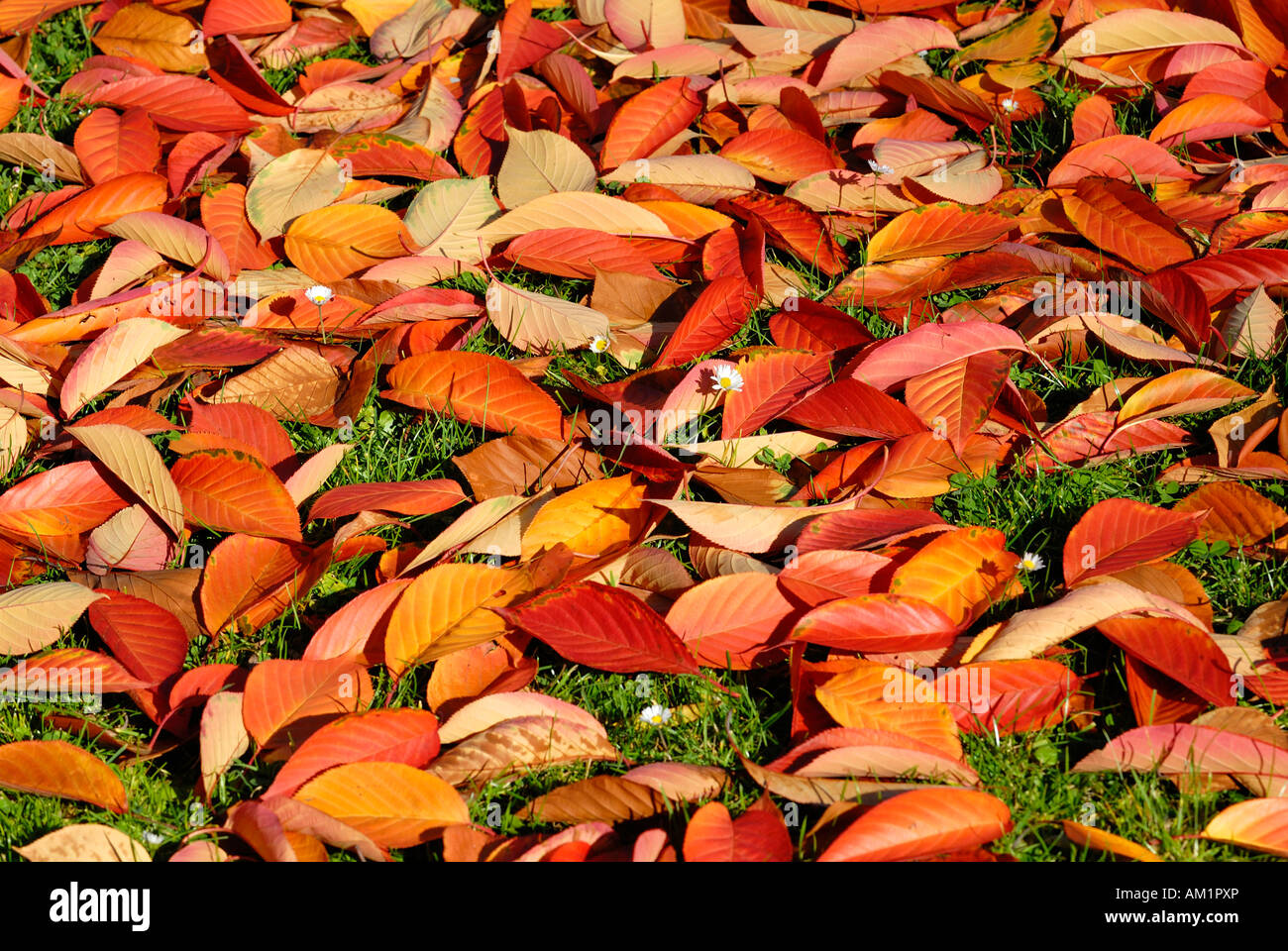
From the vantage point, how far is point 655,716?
182 centimetres

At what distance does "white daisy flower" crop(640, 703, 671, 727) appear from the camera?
1.82 metres

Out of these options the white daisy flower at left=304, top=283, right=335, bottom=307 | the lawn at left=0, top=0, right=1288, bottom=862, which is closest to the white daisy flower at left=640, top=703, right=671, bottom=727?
the lawn at left=0, top=0, right=1288, bottom=862

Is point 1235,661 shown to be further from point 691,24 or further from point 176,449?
point 691,24

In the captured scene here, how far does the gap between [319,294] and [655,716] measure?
1.19m

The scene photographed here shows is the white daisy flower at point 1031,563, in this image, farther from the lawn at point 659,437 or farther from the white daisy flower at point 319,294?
the white daisy flower at point 319,294

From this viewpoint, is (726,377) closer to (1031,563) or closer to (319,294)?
(1031,563)

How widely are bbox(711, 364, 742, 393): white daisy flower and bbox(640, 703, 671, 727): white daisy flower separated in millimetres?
628

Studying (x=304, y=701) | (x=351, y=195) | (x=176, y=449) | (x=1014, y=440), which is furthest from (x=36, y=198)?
(x=1014, y=440)

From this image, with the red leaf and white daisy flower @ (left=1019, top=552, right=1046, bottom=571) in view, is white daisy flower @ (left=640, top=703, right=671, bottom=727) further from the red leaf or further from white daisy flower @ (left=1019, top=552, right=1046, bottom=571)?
white daisy flower @ (left=1019, top=552, right=1046, bottom=571)

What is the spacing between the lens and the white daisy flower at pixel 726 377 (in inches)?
85.8

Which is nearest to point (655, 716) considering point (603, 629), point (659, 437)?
point (603, 629)

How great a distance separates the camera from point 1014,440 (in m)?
2.18

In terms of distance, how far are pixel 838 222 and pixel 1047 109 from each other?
70 cm
